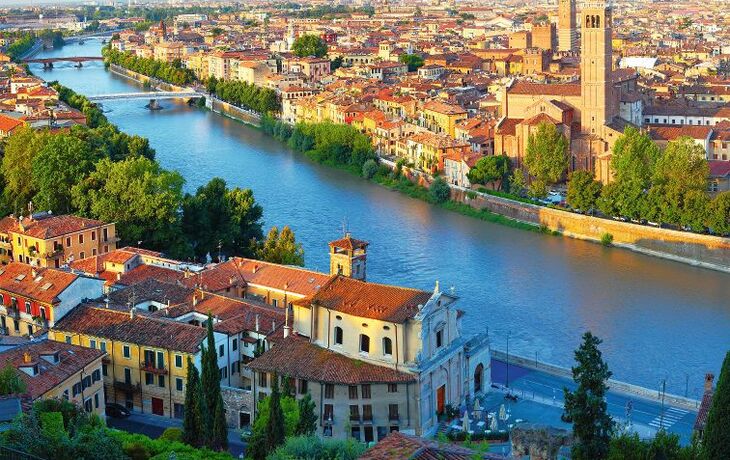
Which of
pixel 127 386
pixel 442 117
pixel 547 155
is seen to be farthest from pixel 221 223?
pixel 442 117

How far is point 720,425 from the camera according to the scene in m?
5.21

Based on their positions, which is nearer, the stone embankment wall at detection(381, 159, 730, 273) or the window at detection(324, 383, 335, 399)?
the window at detection(324, 383, 335, 399)

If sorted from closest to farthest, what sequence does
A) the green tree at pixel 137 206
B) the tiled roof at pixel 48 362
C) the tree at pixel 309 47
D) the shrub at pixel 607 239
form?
the tiled roof at pixel 48 362
the green tree at pixel 137 206
the shrub at pixel 607 239
the tree at pixel 309 47

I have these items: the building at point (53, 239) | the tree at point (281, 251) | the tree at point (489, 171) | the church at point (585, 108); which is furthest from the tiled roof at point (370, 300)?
the church at point (585, 108)

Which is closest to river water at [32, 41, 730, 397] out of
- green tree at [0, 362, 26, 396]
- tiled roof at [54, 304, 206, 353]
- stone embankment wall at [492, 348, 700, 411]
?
stone embankment wall at [492, 348, 700, 411]

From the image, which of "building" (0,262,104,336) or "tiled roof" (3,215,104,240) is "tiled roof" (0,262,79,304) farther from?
"tiled roof" (3,215,104,240)

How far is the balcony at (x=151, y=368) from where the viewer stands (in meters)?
7.79

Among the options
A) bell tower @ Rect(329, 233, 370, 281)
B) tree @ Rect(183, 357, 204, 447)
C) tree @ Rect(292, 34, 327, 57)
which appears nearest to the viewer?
tree @ Rect(183, 357, 204, 447)

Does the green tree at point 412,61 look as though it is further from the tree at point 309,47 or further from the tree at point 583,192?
the tree at point 583,192

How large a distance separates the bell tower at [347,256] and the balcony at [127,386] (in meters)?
1.92

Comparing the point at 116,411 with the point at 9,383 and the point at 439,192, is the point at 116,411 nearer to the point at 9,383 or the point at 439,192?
the point at 9,383

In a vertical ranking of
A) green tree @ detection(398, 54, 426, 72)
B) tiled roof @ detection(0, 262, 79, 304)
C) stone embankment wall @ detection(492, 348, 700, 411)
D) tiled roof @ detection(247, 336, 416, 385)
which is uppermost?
green tree @ detection(398, 54, 426, 72)

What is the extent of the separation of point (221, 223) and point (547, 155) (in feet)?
17.8

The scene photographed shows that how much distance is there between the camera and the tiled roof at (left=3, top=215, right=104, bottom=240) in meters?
10.9
